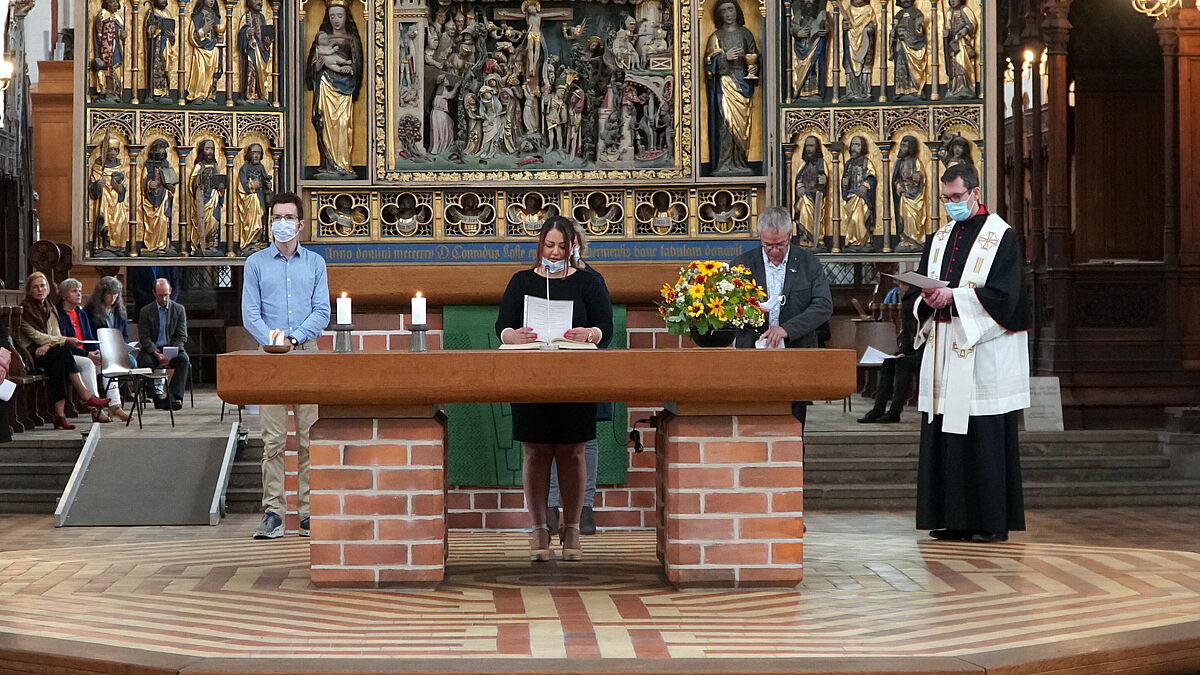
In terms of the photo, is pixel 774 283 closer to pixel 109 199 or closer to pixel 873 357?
pixel 109 199

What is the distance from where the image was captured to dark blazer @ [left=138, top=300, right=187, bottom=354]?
13.5 metres

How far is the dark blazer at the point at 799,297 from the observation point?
22.6 feet

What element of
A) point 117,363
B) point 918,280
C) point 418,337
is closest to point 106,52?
point 418,337

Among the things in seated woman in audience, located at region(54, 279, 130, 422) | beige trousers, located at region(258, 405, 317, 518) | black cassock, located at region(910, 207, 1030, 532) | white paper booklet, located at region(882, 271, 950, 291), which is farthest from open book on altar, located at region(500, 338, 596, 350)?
seated woman in audience, located at region(54, 279, 130, 422)

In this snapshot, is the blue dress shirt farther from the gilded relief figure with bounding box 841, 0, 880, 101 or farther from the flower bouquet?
the gilded relief figure with bounding box 841, 0, 880, 101

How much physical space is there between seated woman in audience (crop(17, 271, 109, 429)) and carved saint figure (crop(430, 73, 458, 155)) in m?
5.30

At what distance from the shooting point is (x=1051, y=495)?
375 inches

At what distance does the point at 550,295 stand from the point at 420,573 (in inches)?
52.0

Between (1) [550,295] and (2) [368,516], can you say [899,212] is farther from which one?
(2) [368,516]

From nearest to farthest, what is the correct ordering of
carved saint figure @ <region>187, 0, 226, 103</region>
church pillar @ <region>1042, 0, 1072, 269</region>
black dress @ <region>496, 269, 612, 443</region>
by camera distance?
black dress @ <region>496, 269, 612, 443</region> < carved saint figure @ <region>187, 0, 226, 103</region> < church pillar @ <region>1042, 0, 1072, 269</region>

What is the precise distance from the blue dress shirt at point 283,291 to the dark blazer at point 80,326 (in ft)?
19.0

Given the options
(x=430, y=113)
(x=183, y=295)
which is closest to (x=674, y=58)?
(x=430, y=113)

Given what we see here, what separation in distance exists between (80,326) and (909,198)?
302 inches

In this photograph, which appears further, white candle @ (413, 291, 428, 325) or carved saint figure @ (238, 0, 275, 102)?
carved saint figure @ (238, 0, 275, 102)
